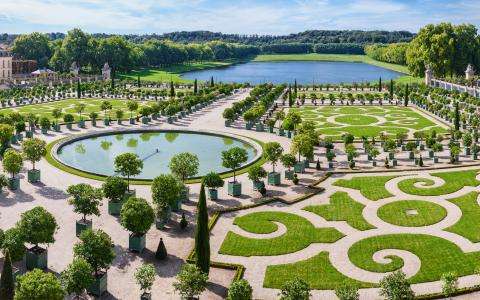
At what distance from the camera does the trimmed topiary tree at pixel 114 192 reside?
33.3 metres

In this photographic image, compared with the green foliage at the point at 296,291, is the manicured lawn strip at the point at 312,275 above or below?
below

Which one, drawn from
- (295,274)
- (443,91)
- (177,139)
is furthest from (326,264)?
(443,91)

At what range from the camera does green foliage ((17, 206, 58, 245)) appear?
2531 centimetres

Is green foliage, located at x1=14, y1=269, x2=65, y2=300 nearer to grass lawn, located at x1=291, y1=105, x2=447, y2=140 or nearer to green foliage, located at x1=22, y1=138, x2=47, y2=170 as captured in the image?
green foliage, located at x1=22, y1=138, x2=47, y2=170

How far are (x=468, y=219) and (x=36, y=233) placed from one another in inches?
999

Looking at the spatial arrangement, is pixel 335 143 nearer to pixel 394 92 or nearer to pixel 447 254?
pixel 447 254

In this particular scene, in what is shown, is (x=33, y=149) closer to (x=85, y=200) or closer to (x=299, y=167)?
(x=85, y=200)

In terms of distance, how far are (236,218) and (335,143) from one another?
25882mm

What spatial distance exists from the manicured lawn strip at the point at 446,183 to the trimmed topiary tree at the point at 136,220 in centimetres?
2016

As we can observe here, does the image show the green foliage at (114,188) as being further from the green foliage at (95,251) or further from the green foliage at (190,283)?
the green foliage at (190,283)

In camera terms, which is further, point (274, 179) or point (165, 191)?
point (274, 179)

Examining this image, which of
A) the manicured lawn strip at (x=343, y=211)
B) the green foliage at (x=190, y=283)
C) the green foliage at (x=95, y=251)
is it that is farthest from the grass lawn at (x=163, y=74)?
the green foliage at (x=190, y=283)

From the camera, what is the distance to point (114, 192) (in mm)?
33375

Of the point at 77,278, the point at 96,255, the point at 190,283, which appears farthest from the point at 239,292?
the point at 96,255
